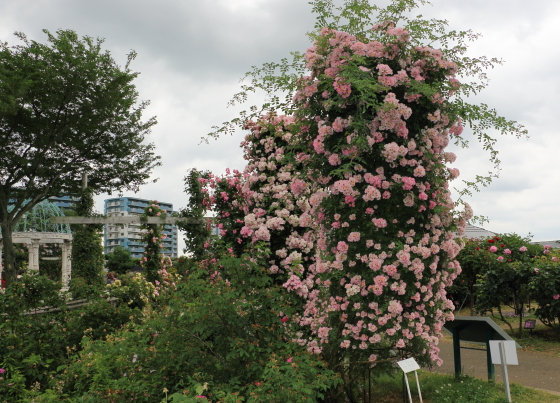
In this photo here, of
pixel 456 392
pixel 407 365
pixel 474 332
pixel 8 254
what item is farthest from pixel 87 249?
pixel 407 365

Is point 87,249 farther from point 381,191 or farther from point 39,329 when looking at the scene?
point 381,191

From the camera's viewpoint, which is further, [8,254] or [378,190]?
[8,254]

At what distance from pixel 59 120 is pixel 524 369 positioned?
14.9 meters

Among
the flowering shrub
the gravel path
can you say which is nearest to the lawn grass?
the gravel path

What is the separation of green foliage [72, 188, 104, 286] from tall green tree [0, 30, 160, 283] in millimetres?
1946

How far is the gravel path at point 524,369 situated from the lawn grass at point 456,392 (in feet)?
1.81

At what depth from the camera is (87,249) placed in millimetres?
14789

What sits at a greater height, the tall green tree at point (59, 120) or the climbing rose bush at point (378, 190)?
the tall green tree at point (59, 120)

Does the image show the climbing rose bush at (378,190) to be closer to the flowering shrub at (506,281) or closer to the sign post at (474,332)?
the sign post at (474,332)

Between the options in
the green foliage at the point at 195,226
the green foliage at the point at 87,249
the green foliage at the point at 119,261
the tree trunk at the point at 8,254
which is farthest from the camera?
the green foliage at the point at 119,261

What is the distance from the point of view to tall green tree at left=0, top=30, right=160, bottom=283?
578 inches

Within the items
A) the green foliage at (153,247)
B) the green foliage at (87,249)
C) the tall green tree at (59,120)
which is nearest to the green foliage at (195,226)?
the green foliage at (153,247)

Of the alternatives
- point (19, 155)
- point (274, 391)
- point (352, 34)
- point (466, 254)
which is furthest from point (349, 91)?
point (19, 155)

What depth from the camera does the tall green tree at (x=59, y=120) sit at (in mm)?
14680
